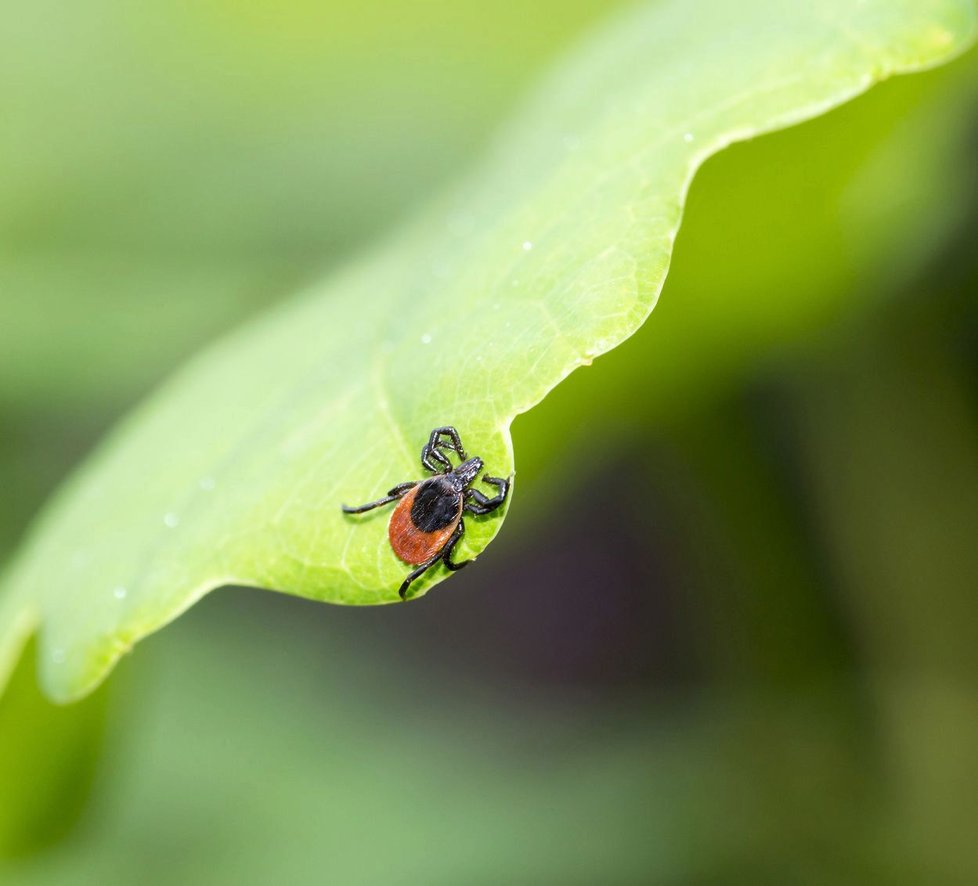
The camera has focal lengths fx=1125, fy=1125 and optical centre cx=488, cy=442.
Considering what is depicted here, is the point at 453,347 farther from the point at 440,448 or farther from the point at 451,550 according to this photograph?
the point at 451,550

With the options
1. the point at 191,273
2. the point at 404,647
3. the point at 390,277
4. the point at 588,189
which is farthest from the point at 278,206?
the point at 588,189

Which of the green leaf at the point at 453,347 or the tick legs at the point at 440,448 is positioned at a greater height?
the green leaf at the point at 453,347

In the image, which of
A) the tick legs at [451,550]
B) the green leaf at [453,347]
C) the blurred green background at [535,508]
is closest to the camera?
the green leaf at [453,347]

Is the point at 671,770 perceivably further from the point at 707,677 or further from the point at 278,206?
the point at 278,206

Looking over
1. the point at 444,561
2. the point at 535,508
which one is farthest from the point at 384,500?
the point at 535,508

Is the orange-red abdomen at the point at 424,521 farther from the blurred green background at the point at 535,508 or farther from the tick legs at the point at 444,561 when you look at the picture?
the blurred green background at the point at 535,508

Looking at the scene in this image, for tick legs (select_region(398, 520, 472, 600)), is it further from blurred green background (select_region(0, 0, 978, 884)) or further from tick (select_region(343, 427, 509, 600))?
blurred green background (select_region(0, 0, 978, 884))

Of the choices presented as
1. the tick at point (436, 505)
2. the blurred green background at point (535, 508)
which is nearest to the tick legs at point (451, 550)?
the tick at point (436, 505)
